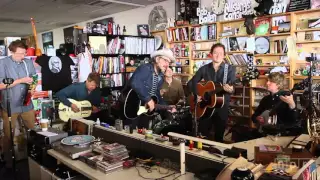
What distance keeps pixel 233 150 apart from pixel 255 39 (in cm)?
353

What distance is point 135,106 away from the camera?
349cm

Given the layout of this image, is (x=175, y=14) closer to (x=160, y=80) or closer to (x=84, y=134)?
(x=160, y=80)

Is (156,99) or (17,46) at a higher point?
(17,46)

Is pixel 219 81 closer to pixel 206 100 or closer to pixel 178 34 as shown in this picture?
pixel 206 100

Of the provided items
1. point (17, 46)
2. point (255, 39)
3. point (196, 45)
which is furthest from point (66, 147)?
point (196, 45)

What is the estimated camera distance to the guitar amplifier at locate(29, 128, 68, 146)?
8.26 feet

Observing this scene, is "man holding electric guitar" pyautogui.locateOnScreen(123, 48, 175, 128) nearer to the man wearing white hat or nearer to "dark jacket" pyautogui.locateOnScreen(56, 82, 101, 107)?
the man wearing white hat

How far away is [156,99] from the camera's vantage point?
11.6ft

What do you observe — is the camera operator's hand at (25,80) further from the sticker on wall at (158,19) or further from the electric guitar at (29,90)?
the sticker on wall at (158,19)

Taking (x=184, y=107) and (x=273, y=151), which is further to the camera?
(x=184, y=107)

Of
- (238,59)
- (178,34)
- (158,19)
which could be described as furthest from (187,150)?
(158,19)

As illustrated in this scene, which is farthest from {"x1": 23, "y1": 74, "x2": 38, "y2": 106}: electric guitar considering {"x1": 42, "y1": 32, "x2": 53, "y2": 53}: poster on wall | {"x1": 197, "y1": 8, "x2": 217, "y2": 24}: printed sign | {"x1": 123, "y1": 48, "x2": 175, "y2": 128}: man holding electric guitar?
{"x1": 42, "y1": 32, "x2": 53, "y2": 53}: poster on wall

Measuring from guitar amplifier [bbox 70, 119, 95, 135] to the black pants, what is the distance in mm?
1398

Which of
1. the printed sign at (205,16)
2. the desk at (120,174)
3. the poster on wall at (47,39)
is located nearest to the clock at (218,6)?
the printed sign at (205,16)
